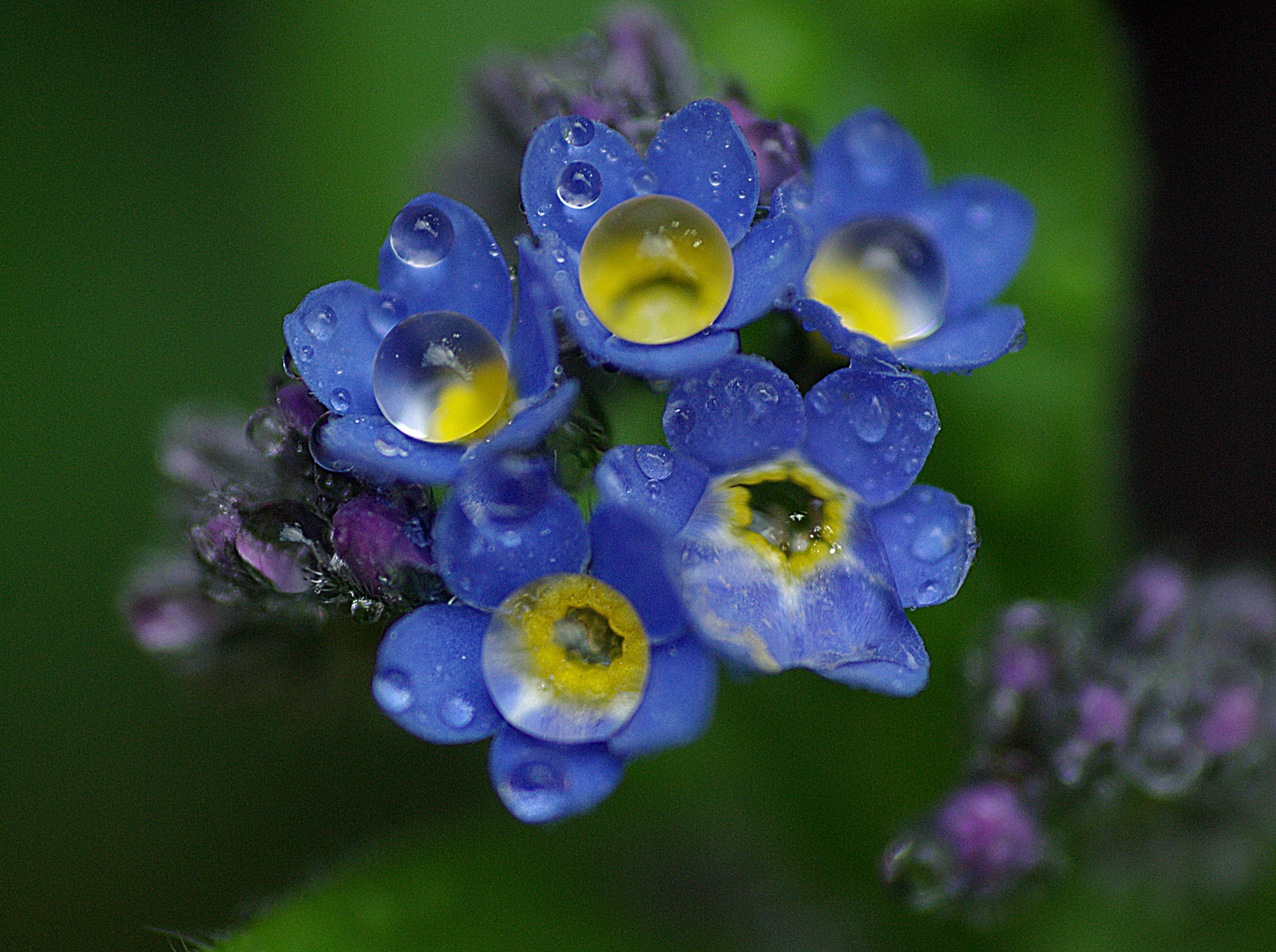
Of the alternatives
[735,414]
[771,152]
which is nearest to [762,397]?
[735,414]

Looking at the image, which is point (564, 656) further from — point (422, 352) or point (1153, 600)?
point (1153, 600)

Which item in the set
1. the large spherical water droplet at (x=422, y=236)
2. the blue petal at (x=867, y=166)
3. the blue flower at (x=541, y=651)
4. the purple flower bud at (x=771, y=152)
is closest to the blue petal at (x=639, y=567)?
the blue flower at (x=541, y=651)

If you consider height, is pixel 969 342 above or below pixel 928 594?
above

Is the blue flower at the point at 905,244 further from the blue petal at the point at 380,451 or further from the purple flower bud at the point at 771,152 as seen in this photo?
the blue petal at the point at 380,451

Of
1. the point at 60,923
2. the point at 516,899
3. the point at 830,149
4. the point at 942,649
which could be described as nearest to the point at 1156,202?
the point at 942,649

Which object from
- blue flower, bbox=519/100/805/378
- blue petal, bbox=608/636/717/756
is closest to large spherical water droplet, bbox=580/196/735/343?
blue flower, bbox=519/100/805/378

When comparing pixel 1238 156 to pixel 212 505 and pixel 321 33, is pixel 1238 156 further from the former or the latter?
pixel 212 505
